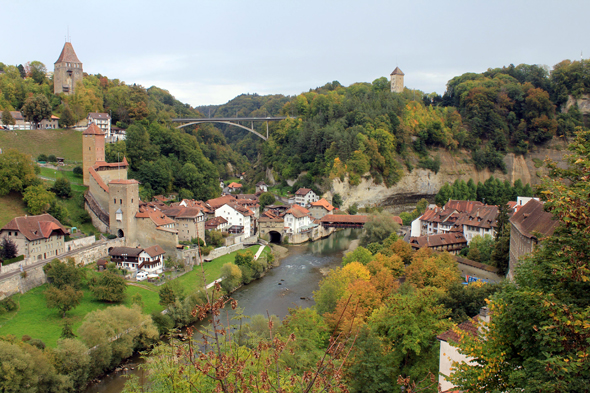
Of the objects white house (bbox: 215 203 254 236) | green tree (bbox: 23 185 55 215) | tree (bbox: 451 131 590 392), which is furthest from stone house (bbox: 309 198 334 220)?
tree (bbox: 451 131 590 392)

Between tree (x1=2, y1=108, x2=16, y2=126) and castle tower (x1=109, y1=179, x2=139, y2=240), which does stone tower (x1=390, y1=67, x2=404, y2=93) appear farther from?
tree (x1=2, y1=108, x2=16, y2=126)

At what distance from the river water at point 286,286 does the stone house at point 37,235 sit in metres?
9.99

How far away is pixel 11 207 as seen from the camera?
2909cm

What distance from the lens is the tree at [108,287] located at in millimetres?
22941

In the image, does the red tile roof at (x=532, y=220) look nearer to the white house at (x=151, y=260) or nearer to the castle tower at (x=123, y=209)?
the white house at (x=151, y=260)

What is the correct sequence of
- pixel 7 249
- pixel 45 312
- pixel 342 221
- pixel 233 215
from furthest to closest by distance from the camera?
pixel 342 221
pixel 233 215
pixel 7 249
pixel 45 312

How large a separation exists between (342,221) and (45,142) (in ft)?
95.6

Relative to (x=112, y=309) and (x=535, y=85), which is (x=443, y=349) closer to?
(x=112, y=309)

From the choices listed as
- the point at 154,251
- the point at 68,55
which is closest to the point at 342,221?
the point at 154,251

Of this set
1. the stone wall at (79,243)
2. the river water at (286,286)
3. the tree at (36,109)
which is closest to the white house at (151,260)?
the stone wall at (79,243)

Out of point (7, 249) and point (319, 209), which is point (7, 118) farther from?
point (319, 209)

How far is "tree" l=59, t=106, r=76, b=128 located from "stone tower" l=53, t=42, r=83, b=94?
7.04 meters

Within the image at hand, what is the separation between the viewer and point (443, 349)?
11.9 meters

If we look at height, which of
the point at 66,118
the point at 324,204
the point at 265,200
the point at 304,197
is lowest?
the point at 324,204
